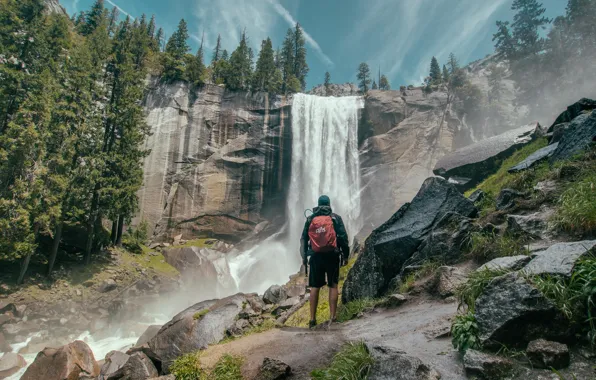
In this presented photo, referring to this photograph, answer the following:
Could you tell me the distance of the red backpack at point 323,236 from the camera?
5.95 meters

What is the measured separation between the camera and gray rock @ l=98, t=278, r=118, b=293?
2185cm

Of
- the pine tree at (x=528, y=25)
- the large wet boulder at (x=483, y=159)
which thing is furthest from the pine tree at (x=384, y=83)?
the large wet boulder at (x=483, y=159)

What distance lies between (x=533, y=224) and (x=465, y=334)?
3296 mm

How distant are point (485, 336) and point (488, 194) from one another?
6.57 m

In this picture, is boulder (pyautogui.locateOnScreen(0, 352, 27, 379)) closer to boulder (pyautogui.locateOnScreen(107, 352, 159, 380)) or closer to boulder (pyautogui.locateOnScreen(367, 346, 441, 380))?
boulder (pyautogui.locateOnScreen(107, 352, 159, 380))

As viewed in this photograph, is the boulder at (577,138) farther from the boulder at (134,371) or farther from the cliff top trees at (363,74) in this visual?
the cliff top trees at (363,74)

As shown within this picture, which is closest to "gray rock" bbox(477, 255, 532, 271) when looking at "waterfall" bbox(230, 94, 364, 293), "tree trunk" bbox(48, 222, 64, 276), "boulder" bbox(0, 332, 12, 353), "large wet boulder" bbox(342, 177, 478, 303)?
"large wet boulder" bbox(342, 177, 478, 303)

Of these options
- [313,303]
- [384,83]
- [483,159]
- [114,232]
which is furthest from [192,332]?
[384,83]

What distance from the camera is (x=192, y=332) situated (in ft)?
30.7

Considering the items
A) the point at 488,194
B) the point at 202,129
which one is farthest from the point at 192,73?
the point at 488,194

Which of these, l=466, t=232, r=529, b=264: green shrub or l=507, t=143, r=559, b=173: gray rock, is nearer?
l=466, t=232, r=529, b=264: green shrub

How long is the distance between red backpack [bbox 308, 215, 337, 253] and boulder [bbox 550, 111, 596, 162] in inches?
218

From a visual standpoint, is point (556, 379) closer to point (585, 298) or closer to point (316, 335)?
point (585, 298)

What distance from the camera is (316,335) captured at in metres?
5.00
